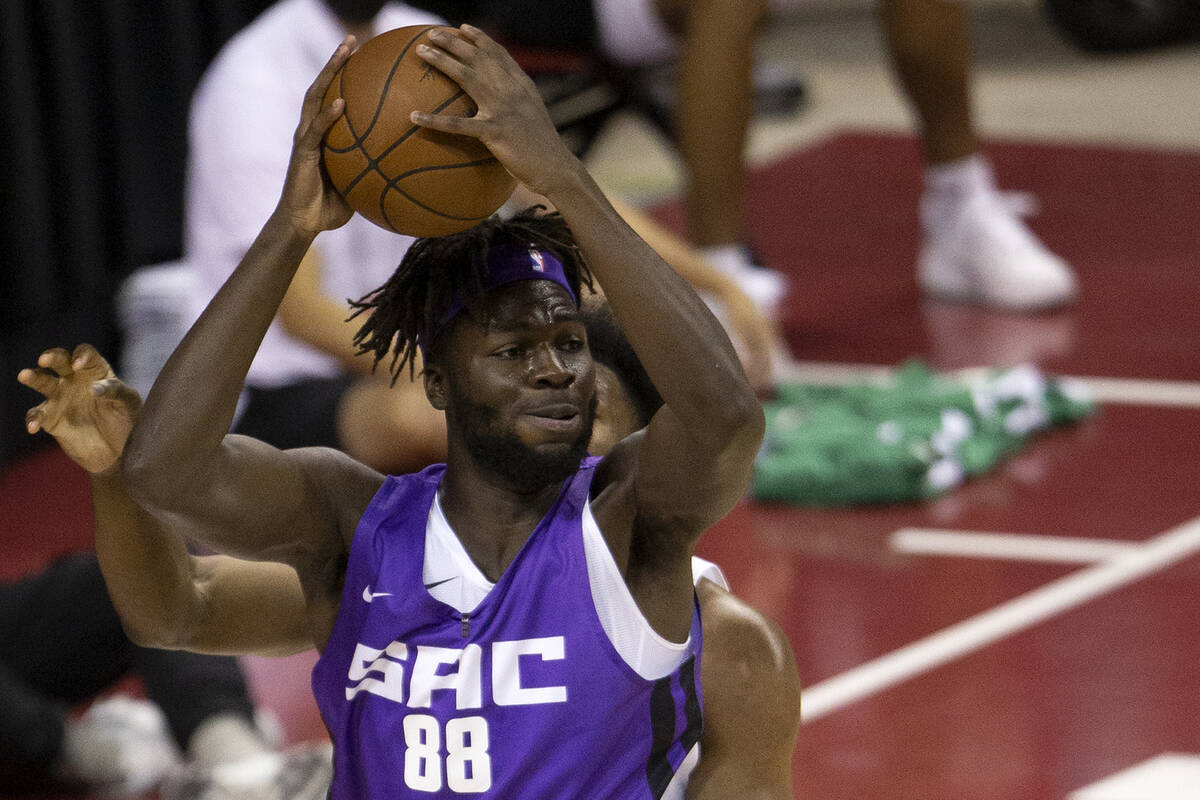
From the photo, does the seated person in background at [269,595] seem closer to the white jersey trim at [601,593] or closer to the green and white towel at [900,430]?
the white jersey trim at [601,593]

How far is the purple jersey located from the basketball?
35 centimetres

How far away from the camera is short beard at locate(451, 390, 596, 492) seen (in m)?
2.05

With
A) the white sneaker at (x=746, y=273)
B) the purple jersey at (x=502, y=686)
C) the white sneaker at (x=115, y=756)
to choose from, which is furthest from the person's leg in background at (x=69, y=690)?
the white sneaker at (x=746, y=273)

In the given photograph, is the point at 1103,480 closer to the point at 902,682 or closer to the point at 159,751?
the point at 902,682

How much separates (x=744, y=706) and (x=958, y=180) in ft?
11.3

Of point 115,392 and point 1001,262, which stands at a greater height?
point 115,392

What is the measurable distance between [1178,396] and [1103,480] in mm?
580

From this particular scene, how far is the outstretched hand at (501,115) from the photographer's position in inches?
75.4

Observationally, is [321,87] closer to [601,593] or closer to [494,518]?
[494,518]

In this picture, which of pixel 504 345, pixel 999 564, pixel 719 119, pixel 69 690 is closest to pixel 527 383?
pixel 504 345

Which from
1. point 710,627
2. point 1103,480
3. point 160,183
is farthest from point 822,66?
point 710,627

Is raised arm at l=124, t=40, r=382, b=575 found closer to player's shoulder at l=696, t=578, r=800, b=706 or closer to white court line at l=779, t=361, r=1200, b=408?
player's shoulder at l=696, t=578, r=800, b=706

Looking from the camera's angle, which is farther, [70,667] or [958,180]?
[958,180]

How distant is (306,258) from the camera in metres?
3.93
